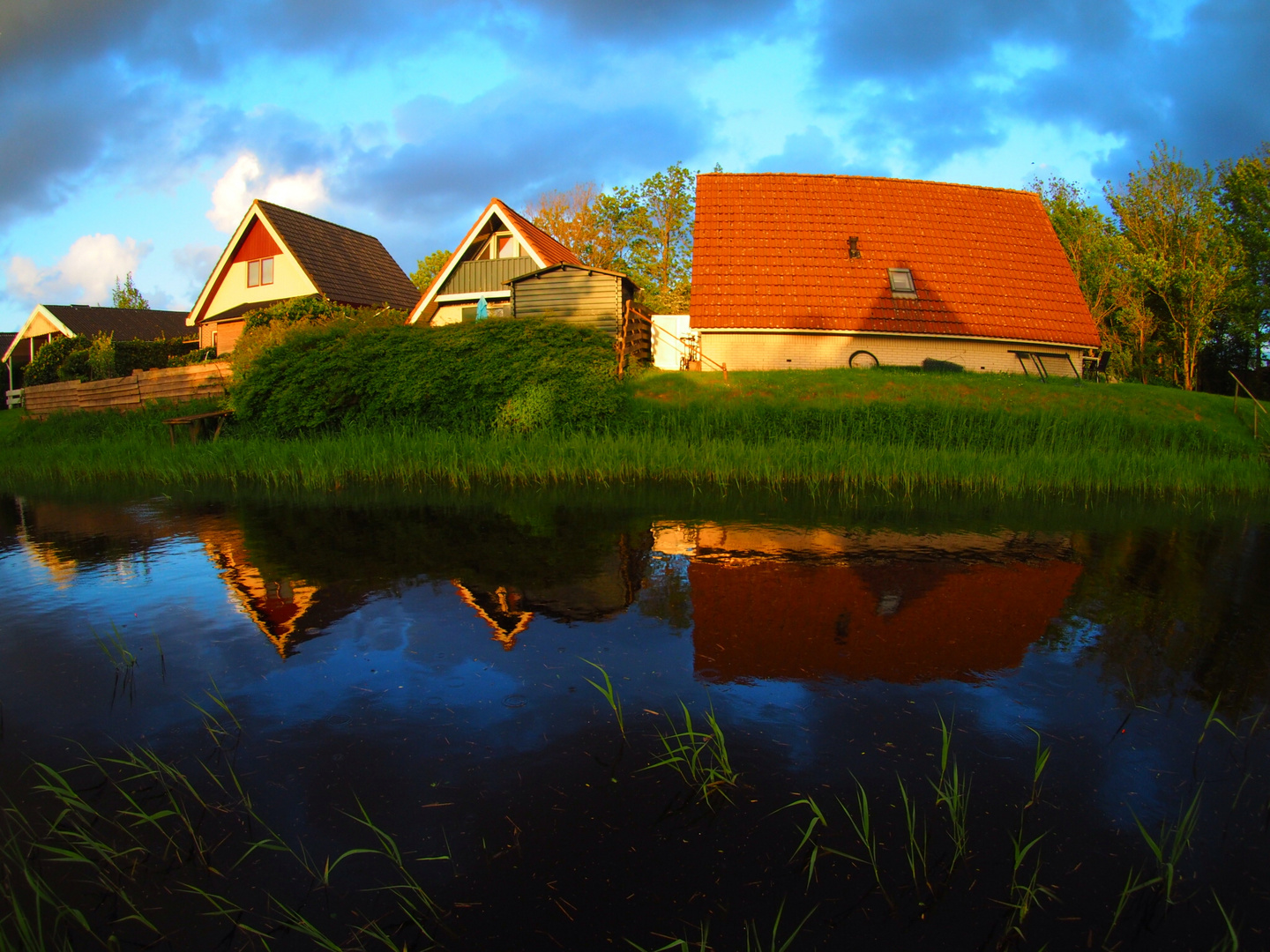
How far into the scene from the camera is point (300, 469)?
1180cm

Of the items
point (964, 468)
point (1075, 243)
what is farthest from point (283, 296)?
point (1075, 243)

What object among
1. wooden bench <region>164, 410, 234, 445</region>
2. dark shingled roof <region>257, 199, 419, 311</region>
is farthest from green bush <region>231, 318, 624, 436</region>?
dark shingled roof <region>257, 199, 419, 311</region>

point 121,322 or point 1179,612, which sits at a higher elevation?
point 121,322

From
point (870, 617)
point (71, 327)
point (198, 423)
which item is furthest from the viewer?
point (71, 327)

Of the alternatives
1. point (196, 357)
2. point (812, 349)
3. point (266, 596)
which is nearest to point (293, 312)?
point (196, 357)

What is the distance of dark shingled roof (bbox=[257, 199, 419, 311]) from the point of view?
94.8 feet

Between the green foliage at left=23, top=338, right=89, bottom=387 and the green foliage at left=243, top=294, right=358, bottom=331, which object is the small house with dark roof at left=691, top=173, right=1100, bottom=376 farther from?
the green foliage at left=23, top=338, right=89, bottom=387

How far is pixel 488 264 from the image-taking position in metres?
27.0

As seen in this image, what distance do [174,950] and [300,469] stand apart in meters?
10.4

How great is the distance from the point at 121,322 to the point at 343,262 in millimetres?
22061

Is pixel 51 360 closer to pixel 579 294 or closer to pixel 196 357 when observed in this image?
pixel 196 357

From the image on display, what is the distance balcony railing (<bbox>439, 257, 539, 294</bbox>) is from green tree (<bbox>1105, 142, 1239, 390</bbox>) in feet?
82.2

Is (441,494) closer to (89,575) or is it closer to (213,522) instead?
(213,522)

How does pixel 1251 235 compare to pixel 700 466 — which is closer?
pixel 700 466
